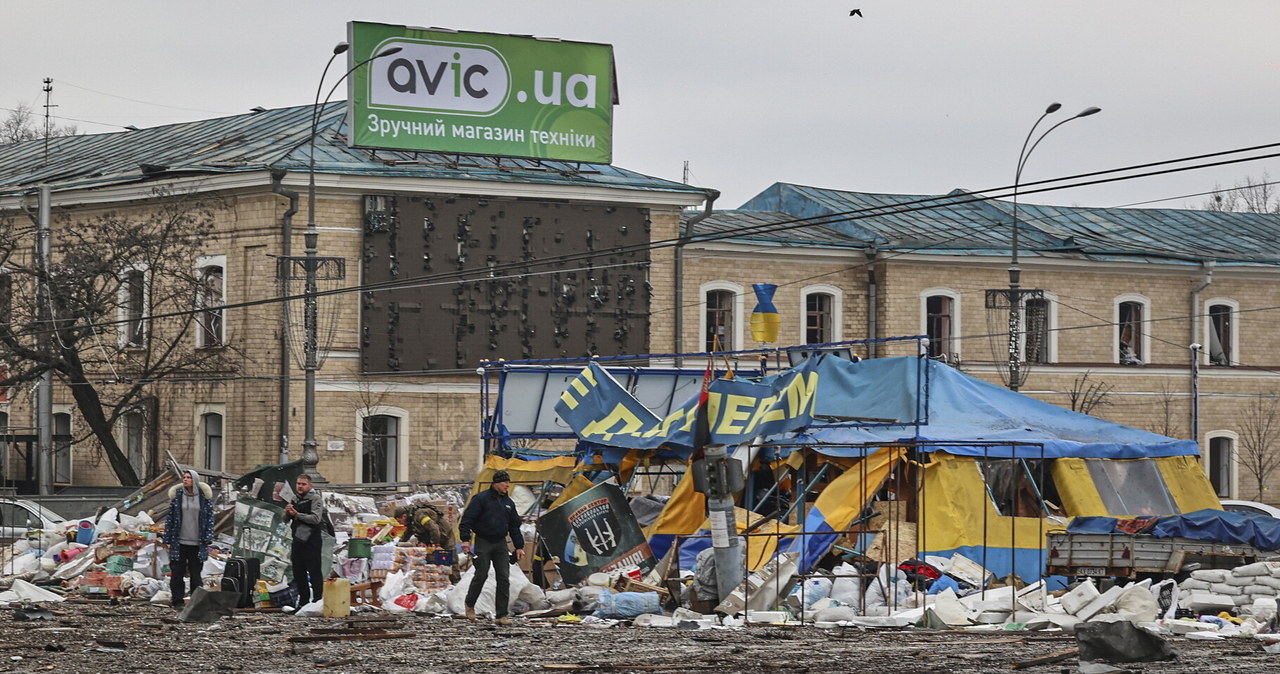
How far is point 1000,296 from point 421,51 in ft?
51.0

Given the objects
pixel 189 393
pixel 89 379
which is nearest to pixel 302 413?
pixel 189 393

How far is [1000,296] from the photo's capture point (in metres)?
46.6

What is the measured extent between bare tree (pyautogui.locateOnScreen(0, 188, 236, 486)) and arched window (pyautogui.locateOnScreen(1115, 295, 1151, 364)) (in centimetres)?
2266

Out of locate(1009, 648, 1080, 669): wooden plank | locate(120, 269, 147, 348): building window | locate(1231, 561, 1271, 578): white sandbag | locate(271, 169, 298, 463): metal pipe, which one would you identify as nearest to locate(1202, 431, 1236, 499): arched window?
locate(271, 169, 298, 463): metal pipe

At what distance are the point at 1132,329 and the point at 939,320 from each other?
559cm

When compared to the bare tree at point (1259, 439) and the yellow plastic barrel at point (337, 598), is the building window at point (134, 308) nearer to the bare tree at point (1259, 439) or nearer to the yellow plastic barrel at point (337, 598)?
the yellow plastic barrel at point (337, 598)

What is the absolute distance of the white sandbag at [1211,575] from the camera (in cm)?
2042

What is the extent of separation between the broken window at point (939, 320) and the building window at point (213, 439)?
56.9 feet

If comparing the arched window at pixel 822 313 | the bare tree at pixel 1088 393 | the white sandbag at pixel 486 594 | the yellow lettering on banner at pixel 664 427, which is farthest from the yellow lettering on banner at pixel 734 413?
the bare tree at pixel 1088 393

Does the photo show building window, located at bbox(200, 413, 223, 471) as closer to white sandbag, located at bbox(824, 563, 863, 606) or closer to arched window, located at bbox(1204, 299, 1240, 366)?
white sandbag, located at bbox(824, 563, 863, 606)

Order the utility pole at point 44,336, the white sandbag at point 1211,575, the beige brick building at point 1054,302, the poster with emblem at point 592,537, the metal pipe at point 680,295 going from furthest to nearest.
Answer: the beige brick building at point 1054,302, the metal pipe at point 680,295, the utility pole at point 44,336, the poster with emblem at point 592,537, the white sandbag at point 1211,575

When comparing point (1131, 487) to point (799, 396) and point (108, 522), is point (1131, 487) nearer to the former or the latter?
point (799, 396)

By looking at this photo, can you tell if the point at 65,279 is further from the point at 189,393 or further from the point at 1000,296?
the point at 1000,296

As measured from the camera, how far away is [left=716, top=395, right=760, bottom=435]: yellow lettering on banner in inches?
827
